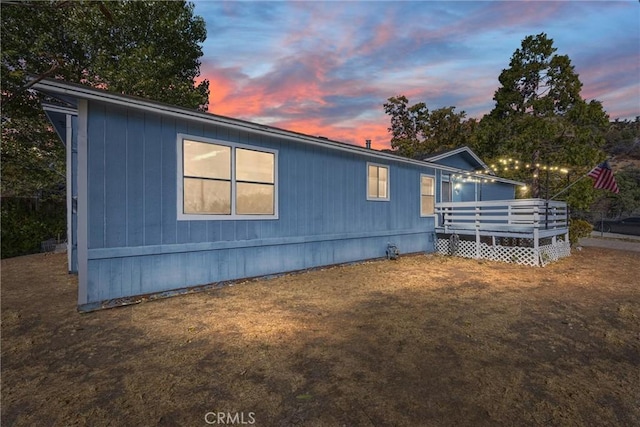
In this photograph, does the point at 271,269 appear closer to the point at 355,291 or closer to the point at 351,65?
the point at 355,291

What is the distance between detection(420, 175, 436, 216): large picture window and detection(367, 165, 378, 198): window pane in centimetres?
273

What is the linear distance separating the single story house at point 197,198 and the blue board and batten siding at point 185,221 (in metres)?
0.02

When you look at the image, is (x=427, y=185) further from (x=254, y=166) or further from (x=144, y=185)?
(x=144, y=185)

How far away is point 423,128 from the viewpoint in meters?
32.5

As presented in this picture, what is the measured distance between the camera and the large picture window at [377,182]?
411 inches

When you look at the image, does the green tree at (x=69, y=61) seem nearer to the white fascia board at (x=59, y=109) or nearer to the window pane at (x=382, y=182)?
the white fascia board at (x=59, y=109)

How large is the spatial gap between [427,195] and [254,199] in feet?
26.7

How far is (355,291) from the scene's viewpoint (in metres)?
6.61

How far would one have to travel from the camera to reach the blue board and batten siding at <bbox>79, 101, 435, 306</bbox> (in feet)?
17.7

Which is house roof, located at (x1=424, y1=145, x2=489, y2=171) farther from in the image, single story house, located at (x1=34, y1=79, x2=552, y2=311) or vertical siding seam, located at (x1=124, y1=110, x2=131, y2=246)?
vertical siding seam, located at (x1=124, y1=110, x2=131, y2=246)

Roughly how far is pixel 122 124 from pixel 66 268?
627 cm

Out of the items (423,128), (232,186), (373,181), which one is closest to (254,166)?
(232,186)

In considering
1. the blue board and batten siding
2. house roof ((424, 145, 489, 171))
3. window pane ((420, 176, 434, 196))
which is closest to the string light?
house roof ((424, 145, 489, 171))

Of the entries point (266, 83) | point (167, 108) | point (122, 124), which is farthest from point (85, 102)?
point (266, 83)
